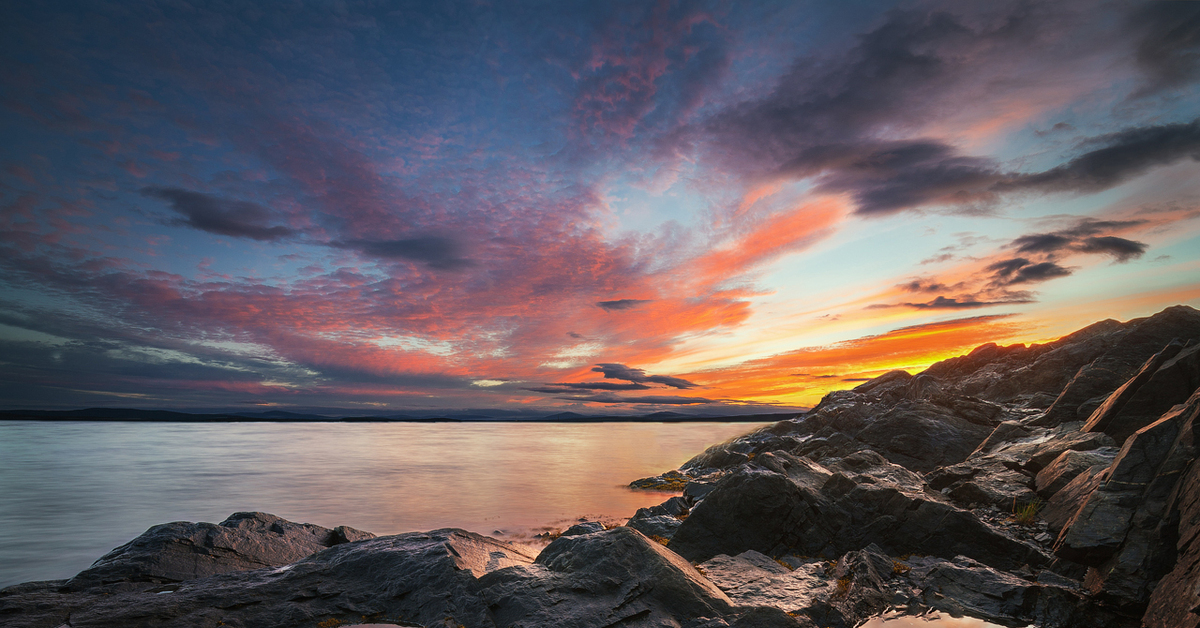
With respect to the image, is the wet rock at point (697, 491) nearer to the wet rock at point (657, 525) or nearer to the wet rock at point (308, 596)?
the wet rock at point (657, 525)

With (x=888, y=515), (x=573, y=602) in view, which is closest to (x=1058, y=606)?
(x=888, y=515)

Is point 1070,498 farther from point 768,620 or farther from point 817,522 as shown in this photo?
point 768,620

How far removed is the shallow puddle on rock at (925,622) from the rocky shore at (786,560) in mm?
225

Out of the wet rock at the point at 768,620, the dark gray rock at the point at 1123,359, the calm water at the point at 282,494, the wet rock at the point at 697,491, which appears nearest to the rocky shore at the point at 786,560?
the wet rock at the point at 768,620

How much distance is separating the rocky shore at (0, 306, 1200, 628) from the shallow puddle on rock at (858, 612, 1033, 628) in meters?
0.22

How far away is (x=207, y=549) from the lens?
13.8m

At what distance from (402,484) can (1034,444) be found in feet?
144

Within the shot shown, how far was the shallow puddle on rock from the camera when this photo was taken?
9.67 m

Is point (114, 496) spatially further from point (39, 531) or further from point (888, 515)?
point (888, 515)

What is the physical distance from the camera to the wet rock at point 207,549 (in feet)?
40.3

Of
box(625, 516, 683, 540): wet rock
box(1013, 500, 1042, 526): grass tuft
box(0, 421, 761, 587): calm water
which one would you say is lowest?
box(0, 421, 761, 587): calm water

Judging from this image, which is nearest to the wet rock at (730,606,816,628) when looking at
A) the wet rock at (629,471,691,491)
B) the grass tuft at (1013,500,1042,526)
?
the grass tuft at (1013,500,1042,526)

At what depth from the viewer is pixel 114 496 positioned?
3612cm

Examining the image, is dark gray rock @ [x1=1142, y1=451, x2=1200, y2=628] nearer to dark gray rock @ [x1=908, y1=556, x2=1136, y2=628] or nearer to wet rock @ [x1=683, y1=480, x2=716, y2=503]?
dark gray rock @ [x1=908, y1=556, x2=1136, y2=628]
